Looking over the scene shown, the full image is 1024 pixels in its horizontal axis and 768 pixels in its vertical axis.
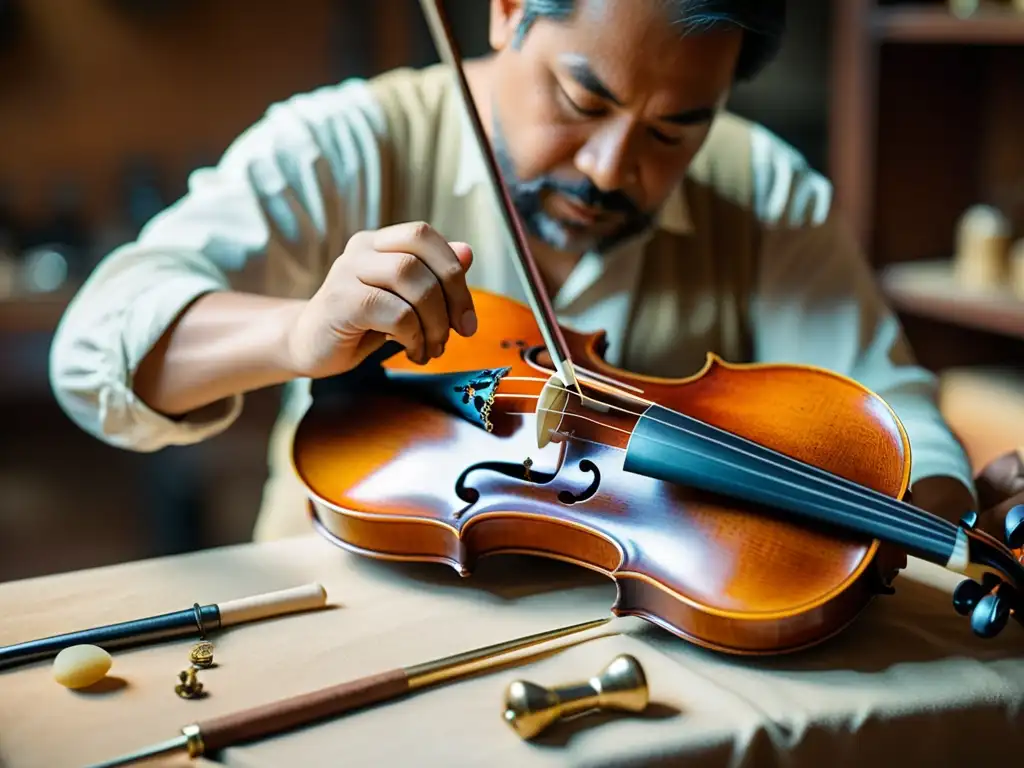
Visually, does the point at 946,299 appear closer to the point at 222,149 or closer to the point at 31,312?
the point at 222,149

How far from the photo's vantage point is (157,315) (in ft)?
2.10

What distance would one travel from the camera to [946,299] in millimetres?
1229

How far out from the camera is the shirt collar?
2.56 feet

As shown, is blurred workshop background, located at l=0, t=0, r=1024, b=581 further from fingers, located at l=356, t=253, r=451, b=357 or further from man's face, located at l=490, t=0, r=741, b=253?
fingers, located at l=356, t=253, r=451, b=357

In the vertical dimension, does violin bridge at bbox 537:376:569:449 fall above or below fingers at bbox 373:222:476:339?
below

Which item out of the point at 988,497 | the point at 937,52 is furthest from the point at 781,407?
the point at 937,52

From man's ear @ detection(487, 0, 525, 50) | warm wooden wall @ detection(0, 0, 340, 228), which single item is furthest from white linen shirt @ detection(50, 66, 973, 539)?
warm wooden wall @ detection(0, 0, 340, 228)

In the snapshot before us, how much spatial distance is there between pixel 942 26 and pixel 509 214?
3.07 ft

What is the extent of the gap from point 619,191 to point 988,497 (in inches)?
11.7

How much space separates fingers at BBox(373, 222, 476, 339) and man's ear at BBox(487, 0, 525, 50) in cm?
20

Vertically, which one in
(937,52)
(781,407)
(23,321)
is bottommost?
(23,321)

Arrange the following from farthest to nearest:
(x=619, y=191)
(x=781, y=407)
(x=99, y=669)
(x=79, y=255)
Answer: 1. (x=79, y=255)
2. (x=619, y=191)
3. (x=781, y=407)
4. (x=99, y=669)

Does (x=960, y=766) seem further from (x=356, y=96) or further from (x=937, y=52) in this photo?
(x=937, y=52)

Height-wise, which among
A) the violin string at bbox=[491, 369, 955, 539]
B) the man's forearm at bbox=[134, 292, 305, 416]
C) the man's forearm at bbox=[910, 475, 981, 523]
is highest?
the man's forearm at bbox=[134, 292, 305, 416]
